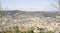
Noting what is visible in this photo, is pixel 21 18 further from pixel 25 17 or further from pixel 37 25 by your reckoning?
pixel 37 25

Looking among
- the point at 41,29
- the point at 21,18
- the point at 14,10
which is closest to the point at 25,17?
the point at 21,18

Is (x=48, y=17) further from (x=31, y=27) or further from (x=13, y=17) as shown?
(x=13, y=17)

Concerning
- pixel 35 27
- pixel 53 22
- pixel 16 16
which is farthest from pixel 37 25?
pixel 16 16

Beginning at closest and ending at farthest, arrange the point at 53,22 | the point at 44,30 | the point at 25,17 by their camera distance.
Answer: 1. the point at 44,30
2. the point at 53,22
3. the point at 25,17

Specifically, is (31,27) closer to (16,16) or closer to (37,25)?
(37,25)

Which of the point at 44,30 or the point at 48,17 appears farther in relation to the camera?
the point at 48,17

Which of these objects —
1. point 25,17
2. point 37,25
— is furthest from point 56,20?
point 25,17

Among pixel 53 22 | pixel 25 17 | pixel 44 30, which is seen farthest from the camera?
pixel 25 17

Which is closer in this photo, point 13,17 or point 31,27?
point 31,27
